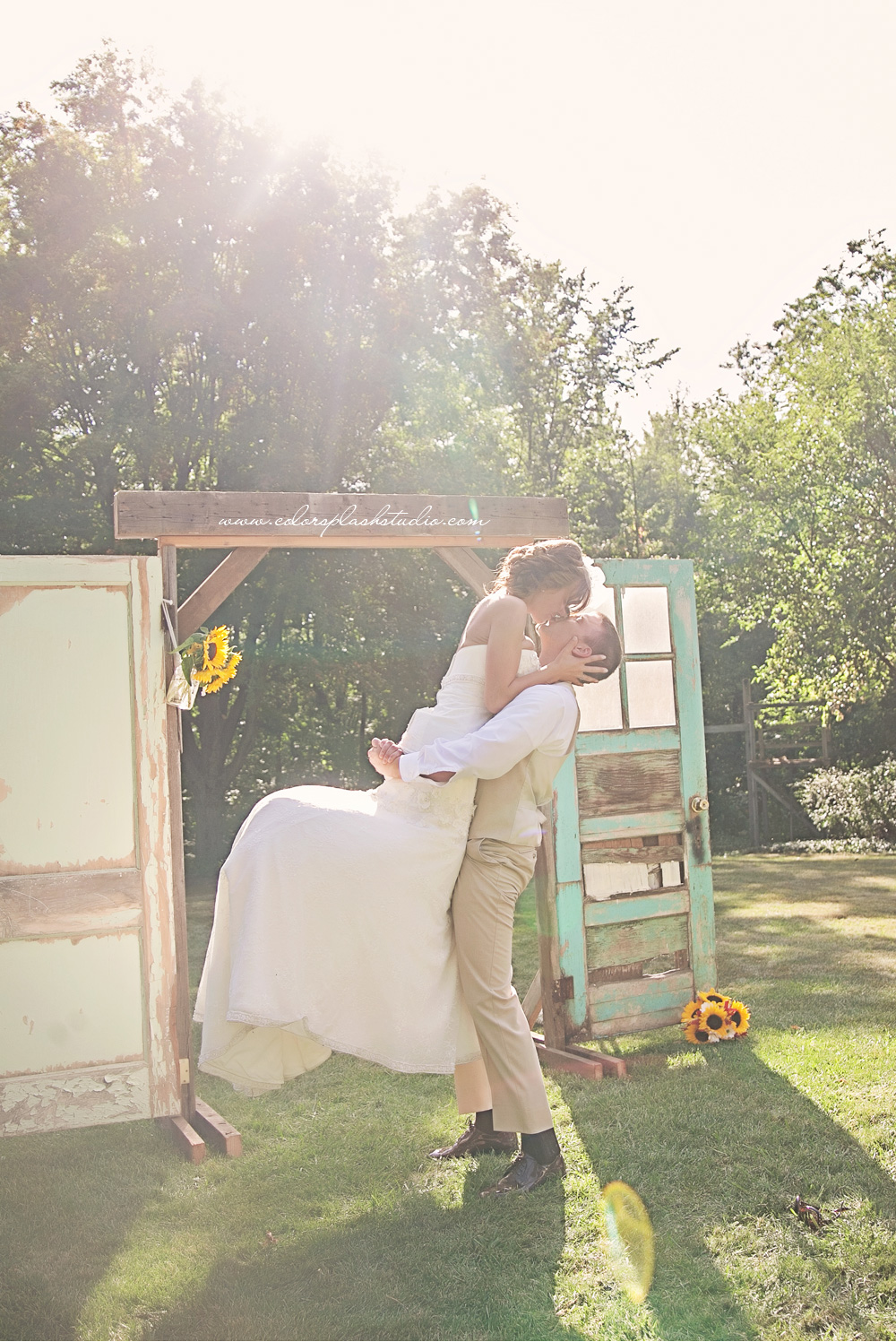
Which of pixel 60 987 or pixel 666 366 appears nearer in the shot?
pixel 60 987

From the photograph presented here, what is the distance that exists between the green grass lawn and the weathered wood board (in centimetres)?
240

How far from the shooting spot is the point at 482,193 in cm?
1648

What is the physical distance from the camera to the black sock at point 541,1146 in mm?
3787

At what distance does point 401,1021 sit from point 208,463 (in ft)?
39.5

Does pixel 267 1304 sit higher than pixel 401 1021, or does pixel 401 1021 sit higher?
pixel 401 1021

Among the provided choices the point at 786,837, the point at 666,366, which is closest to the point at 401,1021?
the point at 786,837

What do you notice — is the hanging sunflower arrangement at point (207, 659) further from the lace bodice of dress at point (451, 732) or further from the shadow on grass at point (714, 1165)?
the shadow on grass at point (714, 1165)

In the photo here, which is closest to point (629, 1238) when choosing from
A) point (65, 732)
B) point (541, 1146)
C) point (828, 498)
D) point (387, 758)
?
point (541, 1146)

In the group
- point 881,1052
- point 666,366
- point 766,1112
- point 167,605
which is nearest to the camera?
point 766,1112

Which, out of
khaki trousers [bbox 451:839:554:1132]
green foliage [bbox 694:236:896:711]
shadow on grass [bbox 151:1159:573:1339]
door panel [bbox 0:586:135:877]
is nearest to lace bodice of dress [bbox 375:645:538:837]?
khaki trousers [bbox 451:839:554:1132]

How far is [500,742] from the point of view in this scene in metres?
3.60

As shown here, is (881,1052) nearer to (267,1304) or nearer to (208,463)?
(267,1304)

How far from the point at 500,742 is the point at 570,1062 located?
7.18 ft

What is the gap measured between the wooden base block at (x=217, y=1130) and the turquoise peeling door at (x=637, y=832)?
1.56 metres
